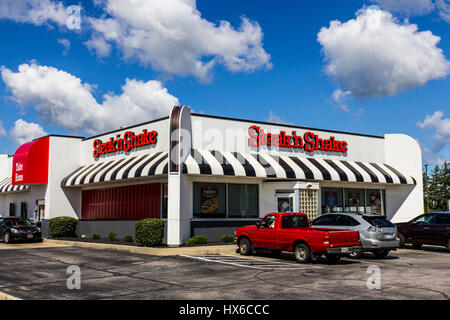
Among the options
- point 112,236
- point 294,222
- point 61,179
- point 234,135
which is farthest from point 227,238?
point 61,179

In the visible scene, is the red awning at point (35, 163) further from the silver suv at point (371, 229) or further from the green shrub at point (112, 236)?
the silver suv at point (371, 229)

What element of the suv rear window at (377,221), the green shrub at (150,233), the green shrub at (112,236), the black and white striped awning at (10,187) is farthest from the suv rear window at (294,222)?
the black and white striped awning at (10,187)

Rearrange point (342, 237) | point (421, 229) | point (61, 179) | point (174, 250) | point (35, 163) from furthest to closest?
1. point (61, 179)
2. point (35, 163)
3. point (421, 229)
4. point (174, 250)
5. point (342, 237)

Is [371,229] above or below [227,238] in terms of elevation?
above

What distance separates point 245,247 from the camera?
17.4 metres

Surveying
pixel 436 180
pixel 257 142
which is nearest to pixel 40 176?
pixel 257 142

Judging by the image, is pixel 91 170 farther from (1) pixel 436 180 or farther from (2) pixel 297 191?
(1) pixel 436 180

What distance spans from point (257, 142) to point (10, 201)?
22845 mm

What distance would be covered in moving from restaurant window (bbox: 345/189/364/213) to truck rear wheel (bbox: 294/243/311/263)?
12.1 m

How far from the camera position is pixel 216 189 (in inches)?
880

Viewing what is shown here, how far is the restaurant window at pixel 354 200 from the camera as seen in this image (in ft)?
86.9

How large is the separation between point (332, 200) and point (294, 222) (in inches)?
409

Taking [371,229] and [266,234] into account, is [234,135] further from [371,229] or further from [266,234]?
[371,229]

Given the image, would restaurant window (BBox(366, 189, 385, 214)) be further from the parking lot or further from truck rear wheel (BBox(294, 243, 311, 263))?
truck rear wheel (BBox(294, 243, 311, 263))
